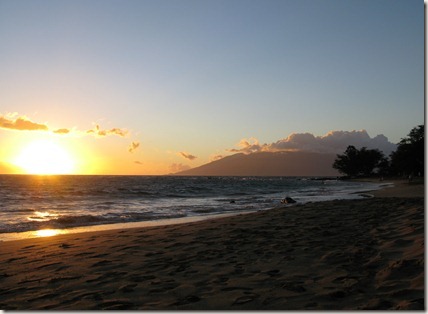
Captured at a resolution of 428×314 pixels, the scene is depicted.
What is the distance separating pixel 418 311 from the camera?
384 centimetres

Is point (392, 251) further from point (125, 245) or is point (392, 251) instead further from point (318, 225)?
point (125, 245)

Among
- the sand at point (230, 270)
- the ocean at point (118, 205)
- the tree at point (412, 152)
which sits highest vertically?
the tree at point (412, 152)

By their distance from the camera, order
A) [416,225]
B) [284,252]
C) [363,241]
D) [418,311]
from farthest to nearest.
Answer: [416,225]
[363,241]
[284,252]
[418,311]

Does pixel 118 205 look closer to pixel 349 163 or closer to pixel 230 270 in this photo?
pixel 230 270

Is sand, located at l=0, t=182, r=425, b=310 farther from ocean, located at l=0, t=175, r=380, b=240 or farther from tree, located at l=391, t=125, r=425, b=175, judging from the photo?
tree, located at l=391, t=125, r=425, b=175

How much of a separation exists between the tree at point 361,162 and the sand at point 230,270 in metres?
158

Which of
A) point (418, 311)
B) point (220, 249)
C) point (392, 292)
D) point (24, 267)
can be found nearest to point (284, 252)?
point (220, 249)

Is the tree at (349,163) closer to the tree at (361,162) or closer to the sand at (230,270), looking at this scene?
the tree at (361,162)

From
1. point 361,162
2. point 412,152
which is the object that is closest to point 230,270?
point 412,152

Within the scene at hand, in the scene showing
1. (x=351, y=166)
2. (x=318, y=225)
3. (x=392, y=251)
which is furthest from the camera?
(x=351, y=166)

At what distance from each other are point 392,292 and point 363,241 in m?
3.35

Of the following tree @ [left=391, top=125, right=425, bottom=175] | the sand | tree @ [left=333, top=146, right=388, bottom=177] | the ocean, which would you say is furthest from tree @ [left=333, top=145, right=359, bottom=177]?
the sand

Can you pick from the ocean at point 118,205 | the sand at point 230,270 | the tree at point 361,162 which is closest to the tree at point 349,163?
the tree at point 361,162

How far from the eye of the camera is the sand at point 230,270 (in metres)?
4.54
